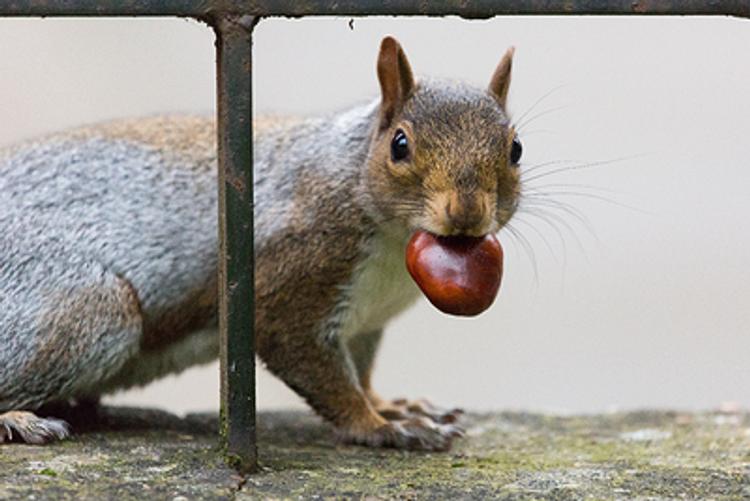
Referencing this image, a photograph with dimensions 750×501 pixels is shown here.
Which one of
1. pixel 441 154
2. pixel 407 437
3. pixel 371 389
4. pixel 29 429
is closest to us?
pixel 29 429

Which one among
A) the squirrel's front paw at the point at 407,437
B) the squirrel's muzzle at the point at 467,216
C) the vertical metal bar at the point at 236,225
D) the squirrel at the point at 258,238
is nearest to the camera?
the vertical metal bar at the point at 236,225

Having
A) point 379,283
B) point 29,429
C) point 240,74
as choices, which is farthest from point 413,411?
point 240,74

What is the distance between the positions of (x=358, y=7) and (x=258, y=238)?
119 centimetres

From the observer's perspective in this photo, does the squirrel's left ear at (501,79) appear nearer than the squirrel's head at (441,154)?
No

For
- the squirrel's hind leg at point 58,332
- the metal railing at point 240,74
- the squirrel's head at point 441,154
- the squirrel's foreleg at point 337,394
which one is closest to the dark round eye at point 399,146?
the squirrel's head at point 441,154

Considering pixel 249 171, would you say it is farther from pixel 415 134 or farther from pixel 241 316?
pixel 415 134

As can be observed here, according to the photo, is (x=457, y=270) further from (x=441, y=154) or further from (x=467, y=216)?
(x=441, y=154)

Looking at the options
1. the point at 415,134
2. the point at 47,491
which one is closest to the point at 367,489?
the point at 47,491

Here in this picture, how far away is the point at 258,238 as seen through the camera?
368 centimetres

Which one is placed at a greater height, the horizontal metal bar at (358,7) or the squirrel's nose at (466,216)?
the horizontal metal bar at (358,7)

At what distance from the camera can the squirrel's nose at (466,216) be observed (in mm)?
3061

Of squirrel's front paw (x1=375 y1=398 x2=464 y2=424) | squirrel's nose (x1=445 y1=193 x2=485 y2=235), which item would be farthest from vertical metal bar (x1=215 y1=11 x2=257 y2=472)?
squirrel's front paw (x1=375 y1=398 x2=464 y2=424)

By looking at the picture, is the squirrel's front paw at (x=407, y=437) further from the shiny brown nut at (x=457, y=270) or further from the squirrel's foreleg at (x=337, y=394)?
the shiny brown nut at (x=457, y=270)

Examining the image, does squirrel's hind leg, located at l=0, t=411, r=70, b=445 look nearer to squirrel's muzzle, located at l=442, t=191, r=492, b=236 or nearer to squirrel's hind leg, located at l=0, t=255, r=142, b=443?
squirrel's hind leg, located at l=0, t=255, r=142, b=443
